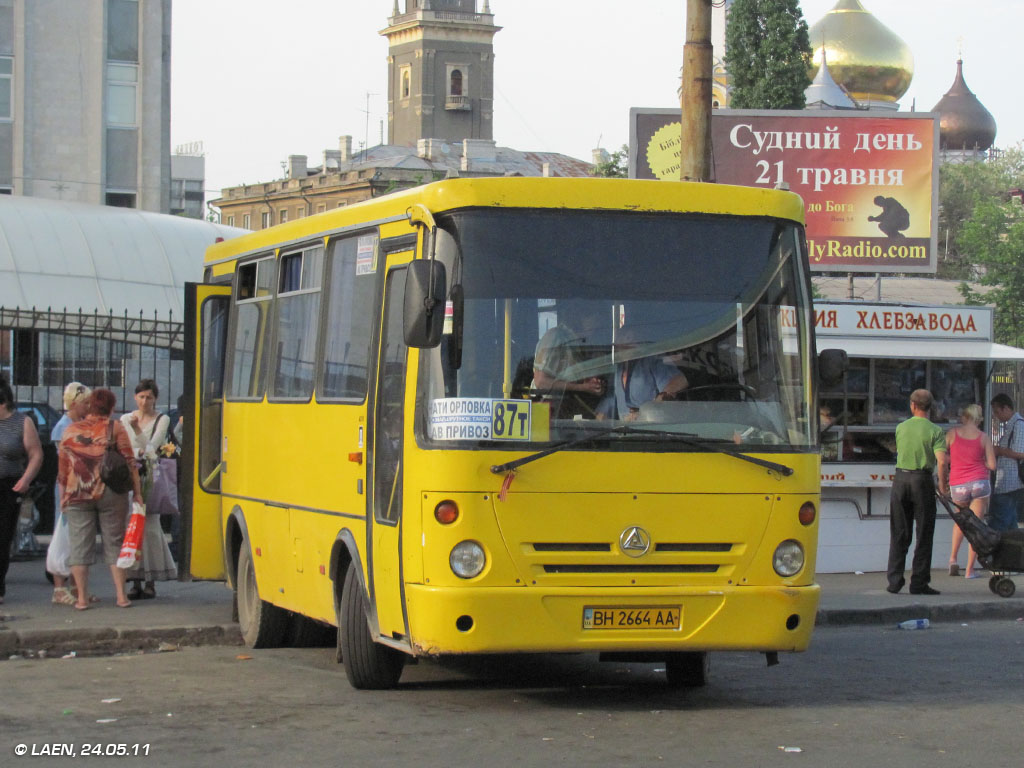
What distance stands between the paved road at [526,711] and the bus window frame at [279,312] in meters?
1.73

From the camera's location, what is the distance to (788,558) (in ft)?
28.3

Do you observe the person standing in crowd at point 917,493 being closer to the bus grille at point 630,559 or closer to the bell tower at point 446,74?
the bus grille at point 630,559

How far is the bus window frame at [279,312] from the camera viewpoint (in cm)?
1020

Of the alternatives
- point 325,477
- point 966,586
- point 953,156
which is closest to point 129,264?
point 966,586

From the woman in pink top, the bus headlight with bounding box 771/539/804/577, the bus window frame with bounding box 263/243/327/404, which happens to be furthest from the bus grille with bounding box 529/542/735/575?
the woman in pink top

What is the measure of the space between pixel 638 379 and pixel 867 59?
84.9 meters

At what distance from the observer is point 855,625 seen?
13.7 metres

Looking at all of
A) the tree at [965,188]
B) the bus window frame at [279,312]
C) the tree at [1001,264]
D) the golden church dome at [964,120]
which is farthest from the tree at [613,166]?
the golden church dome at [964,120]

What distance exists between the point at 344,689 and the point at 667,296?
9.79 feet

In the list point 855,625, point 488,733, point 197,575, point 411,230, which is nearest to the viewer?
point 488,733

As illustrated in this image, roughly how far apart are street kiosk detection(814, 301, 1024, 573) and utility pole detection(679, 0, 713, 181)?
3564 millimetres

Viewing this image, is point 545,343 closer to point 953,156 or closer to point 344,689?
point 344,689

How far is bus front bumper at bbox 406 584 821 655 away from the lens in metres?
8.21

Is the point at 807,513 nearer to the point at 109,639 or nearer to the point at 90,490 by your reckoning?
the point at 109,639
